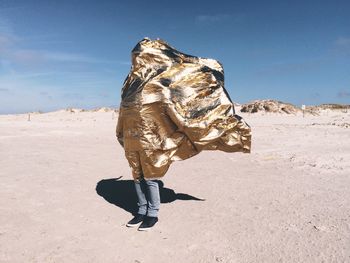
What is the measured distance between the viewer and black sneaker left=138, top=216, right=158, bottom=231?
5.44 m

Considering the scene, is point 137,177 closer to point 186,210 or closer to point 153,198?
point 153,198

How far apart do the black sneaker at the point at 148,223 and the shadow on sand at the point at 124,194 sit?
29.8 inches

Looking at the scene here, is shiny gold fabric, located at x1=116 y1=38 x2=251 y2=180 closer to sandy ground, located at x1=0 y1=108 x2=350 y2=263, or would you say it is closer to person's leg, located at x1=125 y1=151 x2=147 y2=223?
person's leg, located at x1=125 y1=151 x2=147 y2=223

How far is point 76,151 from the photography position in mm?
12266

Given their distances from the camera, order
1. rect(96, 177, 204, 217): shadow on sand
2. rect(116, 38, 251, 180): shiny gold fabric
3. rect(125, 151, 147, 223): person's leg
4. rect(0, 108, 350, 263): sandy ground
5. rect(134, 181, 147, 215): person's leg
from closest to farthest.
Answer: rect(0, 108, 350, 263): sandy ground < rect(116, 38, 251, 180): shiny gold fabric < rect(125, 151, 147, 223): person's leg < rect(134, 181, 147, 215): person's leg < rect(96, 177, 204, 217): shadow on sand

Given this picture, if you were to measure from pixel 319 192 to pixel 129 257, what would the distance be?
410cm

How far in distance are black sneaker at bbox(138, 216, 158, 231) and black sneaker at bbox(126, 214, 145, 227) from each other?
4.5 inches

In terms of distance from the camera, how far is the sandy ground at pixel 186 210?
4.72 meters

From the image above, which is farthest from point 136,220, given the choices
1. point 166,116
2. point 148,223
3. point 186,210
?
point 166,116

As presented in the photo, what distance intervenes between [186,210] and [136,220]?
96cm

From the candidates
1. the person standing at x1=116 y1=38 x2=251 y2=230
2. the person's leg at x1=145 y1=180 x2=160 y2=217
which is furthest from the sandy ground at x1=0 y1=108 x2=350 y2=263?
the person standing at x1=116 y1=38 x2=251 y2=230

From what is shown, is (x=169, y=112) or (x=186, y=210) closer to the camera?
(x=169, y=112)

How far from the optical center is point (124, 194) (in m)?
7.48

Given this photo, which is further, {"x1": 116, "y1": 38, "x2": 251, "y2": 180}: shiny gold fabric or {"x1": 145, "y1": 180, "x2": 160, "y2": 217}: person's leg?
{"x1": 145, "y1": 180, "x2": 160, "y2": 217}: person's leg
